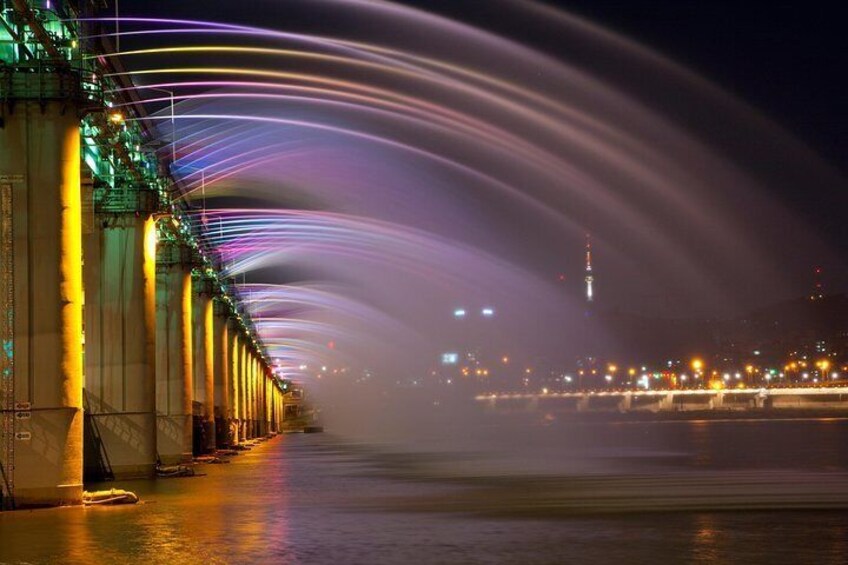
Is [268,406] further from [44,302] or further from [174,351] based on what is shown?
[44,302]

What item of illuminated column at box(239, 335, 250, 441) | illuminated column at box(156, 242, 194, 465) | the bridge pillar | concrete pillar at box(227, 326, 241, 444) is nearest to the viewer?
illuminated column at box(156, 242, 194, 465)

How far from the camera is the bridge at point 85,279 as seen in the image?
36.2m

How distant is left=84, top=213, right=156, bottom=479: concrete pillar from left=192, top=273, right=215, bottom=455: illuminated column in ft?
91.0

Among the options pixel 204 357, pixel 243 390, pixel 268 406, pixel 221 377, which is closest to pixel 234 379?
pixel 221 377

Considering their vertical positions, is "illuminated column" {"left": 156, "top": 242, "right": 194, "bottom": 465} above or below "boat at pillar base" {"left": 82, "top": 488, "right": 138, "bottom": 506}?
above

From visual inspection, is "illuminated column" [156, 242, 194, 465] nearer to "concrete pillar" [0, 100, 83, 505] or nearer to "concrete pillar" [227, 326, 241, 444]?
"concrete pillar" [0, 100, 83, 505]

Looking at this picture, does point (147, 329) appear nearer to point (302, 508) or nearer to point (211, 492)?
point (211, 492)

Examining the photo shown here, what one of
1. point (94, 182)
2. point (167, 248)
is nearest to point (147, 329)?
point (94, 182)

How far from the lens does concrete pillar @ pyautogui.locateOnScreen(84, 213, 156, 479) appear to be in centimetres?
5281

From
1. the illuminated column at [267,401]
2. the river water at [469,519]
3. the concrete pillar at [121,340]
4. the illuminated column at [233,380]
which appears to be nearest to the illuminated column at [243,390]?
the illuminated column at [233,380]

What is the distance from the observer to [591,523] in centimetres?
2936

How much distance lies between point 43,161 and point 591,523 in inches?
709

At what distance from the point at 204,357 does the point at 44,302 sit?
151 feet

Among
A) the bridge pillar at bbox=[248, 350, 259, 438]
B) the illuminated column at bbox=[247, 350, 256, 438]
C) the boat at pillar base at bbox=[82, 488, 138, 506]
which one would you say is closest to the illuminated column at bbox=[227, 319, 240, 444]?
the illuminated column at bbox=[247, 350, 256, 438]
